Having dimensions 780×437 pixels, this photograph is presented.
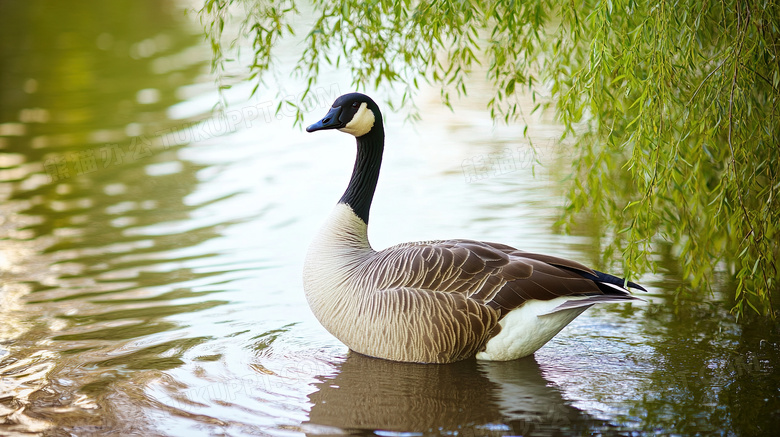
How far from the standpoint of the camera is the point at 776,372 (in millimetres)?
5863

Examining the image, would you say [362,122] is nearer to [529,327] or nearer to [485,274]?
[485,274]

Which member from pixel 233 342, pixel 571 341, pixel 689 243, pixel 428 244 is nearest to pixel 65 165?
pixel 233 342

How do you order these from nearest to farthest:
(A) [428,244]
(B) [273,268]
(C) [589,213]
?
1. (A) [428,244]
2. (B) [273,268]
3. (C) [589,213]

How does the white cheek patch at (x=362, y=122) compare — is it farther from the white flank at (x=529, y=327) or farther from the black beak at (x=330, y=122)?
the white flank at (x=529, y=327)

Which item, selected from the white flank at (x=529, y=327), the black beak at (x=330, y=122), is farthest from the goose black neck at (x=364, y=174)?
the white flank at (x=529, y=327)

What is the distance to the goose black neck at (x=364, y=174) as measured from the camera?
6762mm

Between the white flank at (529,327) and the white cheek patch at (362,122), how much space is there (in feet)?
6.04

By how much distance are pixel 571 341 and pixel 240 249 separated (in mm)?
3944

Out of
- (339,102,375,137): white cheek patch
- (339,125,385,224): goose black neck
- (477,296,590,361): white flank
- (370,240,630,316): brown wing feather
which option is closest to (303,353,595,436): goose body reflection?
(477,296,590,361): white flank

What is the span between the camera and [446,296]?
614 cm

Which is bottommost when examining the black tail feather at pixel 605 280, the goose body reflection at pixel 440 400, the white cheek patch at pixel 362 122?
the goose body reflection at pixel 440 400

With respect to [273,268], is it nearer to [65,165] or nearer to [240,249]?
[240,249]

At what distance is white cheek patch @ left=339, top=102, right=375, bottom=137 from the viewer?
21.8 ft

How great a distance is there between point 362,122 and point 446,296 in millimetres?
1539
